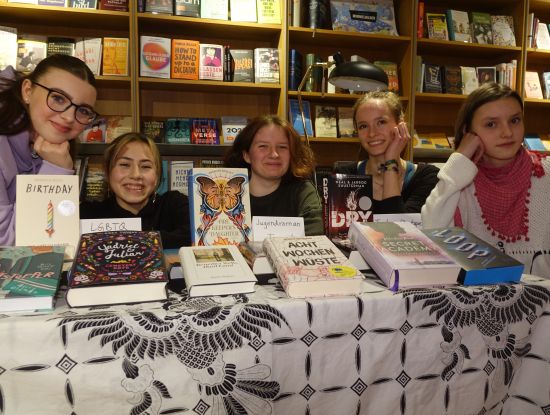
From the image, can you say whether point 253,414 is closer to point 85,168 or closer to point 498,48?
point 85,168

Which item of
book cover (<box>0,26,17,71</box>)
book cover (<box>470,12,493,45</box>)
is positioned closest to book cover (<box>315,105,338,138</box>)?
book cover (<box>470,12,493,45</box>)

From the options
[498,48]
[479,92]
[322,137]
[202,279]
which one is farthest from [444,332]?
[498,48]

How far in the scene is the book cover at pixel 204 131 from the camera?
3.19m

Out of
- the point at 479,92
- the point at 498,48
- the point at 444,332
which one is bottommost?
the point at 444,332

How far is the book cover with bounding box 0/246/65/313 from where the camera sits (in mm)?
670

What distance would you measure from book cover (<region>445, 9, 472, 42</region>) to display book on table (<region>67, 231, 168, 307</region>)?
3479 mm

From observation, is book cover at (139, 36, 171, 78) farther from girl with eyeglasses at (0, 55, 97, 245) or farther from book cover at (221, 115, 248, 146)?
girl with eyeglasses at (0, 55, 97, 245)

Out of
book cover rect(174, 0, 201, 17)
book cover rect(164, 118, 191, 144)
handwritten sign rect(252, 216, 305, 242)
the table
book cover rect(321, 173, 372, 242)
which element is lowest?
the table

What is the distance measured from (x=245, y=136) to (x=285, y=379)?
1.23 m

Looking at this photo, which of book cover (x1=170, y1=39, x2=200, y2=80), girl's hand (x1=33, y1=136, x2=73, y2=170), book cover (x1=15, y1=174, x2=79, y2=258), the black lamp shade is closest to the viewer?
book cover (x1=15, y1=174, x2=79, y2=258)

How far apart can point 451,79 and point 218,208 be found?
3.17 metres

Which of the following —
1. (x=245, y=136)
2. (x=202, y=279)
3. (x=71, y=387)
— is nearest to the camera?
(x=71, y=387)

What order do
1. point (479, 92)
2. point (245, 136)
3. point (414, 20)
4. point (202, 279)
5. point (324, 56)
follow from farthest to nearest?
point (324, 56), point (414, 20), point (245, 136), point (479, 92), point (202, 279)

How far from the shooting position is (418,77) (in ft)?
11.2
